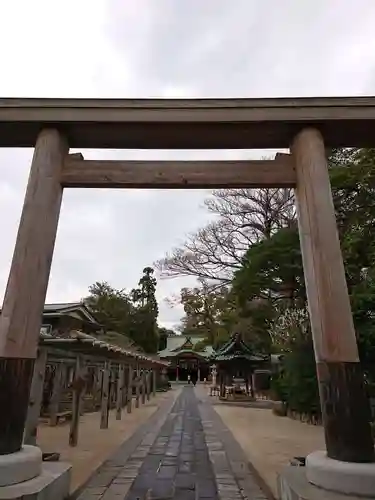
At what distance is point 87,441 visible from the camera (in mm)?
8305

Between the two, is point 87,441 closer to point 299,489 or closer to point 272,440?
point 272,440

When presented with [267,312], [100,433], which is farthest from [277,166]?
[267,312]

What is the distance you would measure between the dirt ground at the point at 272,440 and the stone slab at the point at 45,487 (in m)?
2.19

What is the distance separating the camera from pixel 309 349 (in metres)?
11.9

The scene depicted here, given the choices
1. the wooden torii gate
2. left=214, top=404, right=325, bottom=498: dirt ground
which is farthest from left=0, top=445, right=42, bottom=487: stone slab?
left=214, top=404, right=325, bottom=498: dirt ground

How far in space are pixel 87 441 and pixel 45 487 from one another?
530cm

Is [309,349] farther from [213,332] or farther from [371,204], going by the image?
[213,332]

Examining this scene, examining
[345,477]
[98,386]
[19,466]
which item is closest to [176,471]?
[19,466]

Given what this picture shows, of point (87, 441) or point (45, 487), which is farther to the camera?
point (87, 441)

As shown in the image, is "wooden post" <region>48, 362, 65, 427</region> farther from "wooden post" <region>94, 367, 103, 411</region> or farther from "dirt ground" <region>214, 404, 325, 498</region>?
"dirt ground" <region>214, 404, 325, 498</region>

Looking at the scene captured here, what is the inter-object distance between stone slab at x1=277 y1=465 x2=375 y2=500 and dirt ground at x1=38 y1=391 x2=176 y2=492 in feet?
7.41

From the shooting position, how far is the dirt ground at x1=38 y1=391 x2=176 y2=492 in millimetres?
5848

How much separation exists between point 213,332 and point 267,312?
17132 mm

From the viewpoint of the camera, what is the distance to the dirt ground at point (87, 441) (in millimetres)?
5848
